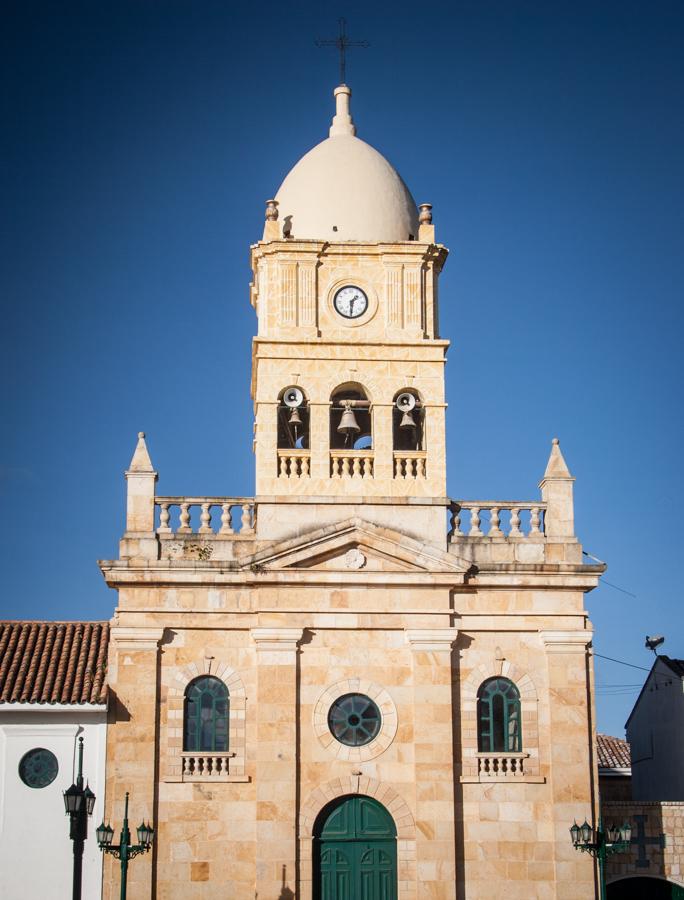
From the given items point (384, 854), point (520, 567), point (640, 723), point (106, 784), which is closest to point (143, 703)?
point (106, 784)

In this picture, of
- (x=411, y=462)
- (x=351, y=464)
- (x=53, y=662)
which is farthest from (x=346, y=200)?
(x=53, y=662)

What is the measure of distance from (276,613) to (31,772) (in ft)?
18.7

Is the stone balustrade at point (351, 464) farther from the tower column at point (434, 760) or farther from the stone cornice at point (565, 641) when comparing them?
the stone cornice at point (565, 641)

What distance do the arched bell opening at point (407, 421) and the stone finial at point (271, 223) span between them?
4.24 metres

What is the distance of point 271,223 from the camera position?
3331cm

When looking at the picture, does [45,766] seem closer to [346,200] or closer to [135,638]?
[135,638]

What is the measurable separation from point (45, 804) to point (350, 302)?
11940 millimetres

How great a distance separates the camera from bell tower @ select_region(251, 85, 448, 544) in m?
32.2

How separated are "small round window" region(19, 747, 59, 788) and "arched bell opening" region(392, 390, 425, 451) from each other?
31.2ft

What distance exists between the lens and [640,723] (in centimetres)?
3956

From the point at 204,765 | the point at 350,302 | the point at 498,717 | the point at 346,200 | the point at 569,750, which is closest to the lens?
the point at 204,765

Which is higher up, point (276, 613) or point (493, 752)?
point (276, 613)

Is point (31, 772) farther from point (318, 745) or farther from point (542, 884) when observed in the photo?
point (542, 884)

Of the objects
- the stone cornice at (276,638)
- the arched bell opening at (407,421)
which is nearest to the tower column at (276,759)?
the stone cornice at (276,638)
